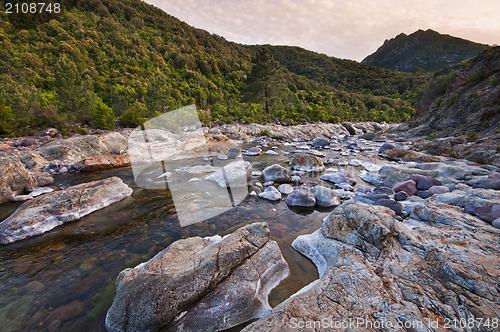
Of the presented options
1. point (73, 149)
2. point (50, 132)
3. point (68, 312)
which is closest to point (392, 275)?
point (68, 312)

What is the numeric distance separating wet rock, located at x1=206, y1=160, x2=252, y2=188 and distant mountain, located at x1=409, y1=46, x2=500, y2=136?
679 inches

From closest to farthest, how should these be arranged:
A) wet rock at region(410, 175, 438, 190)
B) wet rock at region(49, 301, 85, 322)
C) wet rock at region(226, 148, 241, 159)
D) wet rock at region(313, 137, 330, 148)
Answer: wet rock at region(49, 301, 85, 322) → wet rock at region(410, 175, 438, 190) → wet rock at region(226, 148, 241, 159) → wet rock at region(313, 137, 330, 148)

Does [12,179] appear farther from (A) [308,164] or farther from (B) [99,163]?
(A) [308,164]

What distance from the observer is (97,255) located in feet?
15.9

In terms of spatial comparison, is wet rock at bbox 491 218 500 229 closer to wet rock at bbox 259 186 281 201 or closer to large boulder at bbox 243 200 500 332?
large boulder at bbox 243 200 500 332

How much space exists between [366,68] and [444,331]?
126 m

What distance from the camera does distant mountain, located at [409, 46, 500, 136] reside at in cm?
1477

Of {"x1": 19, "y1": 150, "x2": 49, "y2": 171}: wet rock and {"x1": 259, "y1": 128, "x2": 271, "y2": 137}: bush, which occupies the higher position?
Result: {"x1": 259, "y1": 128, "x2": 271, "y2": 137}: bush

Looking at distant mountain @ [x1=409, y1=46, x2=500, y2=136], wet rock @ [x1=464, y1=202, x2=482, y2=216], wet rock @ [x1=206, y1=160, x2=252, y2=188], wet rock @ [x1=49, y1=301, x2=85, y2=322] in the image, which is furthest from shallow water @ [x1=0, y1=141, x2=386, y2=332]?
distant mountain @ [x1=409, y1=46, x2=500, y2=136]

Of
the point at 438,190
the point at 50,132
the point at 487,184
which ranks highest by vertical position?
the point at 487,184

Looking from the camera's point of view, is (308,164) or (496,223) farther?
(308,164)

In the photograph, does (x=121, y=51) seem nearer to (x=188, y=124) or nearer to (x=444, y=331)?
(x=188, y=124)

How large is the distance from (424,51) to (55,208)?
168 meters

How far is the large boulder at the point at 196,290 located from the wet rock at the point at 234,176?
5.22 metres
